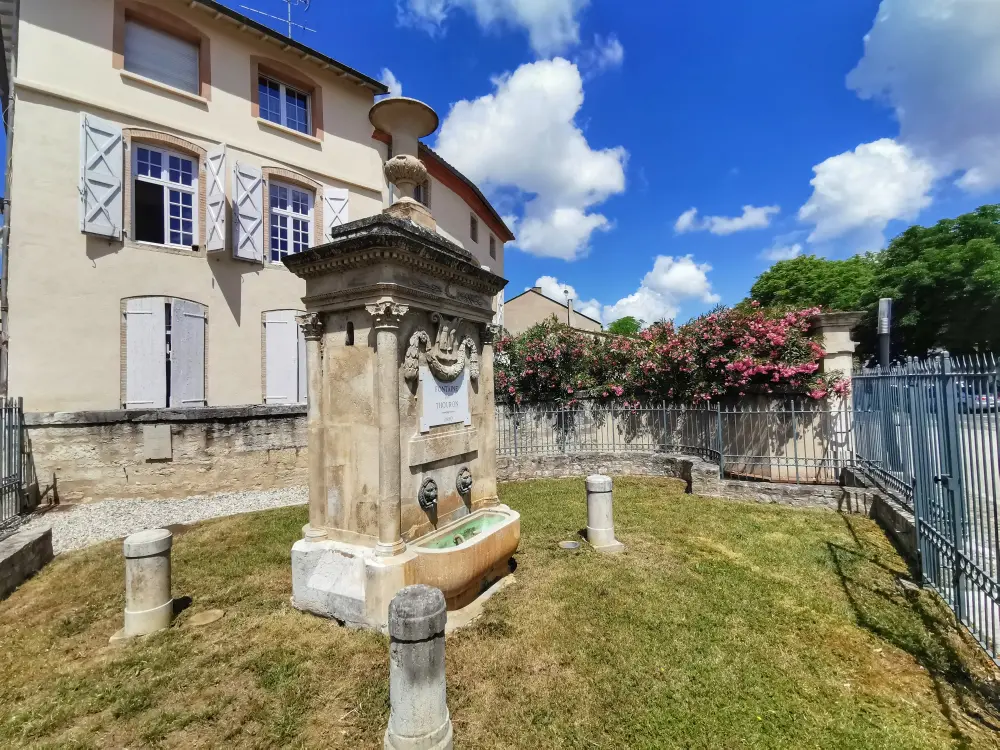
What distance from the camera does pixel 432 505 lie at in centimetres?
437

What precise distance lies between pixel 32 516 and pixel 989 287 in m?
32.2

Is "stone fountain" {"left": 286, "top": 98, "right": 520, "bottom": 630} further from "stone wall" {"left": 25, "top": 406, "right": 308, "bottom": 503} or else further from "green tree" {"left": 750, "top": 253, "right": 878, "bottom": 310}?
"green tree" {"left": 750, "top": 253, "right": 878, "bottom": 310}

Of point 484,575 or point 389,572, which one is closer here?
point 389,572

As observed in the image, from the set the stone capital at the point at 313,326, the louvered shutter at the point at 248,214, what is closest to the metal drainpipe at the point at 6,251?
the louvered shutter at the point at 248,214

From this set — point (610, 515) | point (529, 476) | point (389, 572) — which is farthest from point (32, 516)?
point (610, 515)

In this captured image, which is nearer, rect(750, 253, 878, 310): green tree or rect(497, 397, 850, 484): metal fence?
rect(497, 397, 850, 484): metal fence

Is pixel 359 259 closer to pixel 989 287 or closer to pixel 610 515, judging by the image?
pixel 610 515

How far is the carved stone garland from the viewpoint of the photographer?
13.7ft

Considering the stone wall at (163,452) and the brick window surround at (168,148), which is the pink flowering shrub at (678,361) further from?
the brick window surround at (168,148)

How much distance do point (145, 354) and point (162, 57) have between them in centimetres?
742

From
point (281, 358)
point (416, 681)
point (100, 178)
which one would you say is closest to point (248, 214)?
point (100, 178)

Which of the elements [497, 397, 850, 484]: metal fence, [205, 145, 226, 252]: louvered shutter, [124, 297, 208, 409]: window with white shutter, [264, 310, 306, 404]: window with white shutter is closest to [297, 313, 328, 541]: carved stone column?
[497, 397, 850, 484]: metal fence

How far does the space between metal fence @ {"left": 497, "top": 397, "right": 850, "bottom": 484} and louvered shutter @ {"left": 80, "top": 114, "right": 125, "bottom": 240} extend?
9583 millimetres

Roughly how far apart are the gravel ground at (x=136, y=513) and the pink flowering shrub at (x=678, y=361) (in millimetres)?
6778
